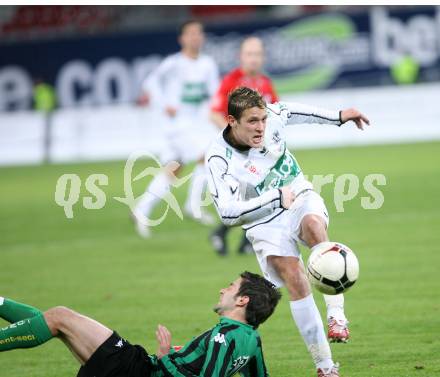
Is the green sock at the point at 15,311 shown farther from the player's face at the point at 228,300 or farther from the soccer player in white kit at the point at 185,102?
the soccer player in white kit at the point at 185,102

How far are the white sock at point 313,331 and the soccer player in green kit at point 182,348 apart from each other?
50cm

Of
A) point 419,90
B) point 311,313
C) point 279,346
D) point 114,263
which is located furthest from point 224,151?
point 419,90

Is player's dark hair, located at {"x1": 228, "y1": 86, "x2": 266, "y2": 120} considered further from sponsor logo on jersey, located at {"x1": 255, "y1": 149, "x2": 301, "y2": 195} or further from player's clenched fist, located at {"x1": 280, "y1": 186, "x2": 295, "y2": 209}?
player's clenched fist, located at {"x1": 280, "y1": 186, "x2": 295, "y2": 209}

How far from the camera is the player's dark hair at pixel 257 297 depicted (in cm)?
638

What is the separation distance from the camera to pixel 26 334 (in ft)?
21.2

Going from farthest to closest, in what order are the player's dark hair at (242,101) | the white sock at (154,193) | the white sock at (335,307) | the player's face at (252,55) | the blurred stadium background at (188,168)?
the white sock at (154,193) → the player's face at (252,55) → the blurred stadium background at (188,168) → the player's dark hair at (242,101) → the white sock at (335,307)

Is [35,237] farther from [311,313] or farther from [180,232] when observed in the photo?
[311,313]

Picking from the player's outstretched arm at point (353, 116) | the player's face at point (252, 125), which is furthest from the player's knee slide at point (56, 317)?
the player's outstretched arm at point (353, 116)

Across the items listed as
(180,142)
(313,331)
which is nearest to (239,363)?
(313,331)

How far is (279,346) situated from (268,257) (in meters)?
1.49

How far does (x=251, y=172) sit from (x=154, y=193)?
766 centimetres

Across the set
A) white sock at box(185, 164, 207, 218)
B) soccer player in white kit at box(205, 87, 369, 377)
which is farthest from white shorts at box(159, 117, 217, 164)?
soccer player in white kit at box(205, 87, 369, 377)

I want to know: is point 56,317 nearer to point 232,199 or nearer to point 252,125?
point 232,199

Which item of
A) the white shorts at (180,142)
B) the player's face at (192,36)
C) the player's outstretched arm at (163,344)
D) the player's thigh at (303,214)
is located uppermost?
the player's face at (192,36)
